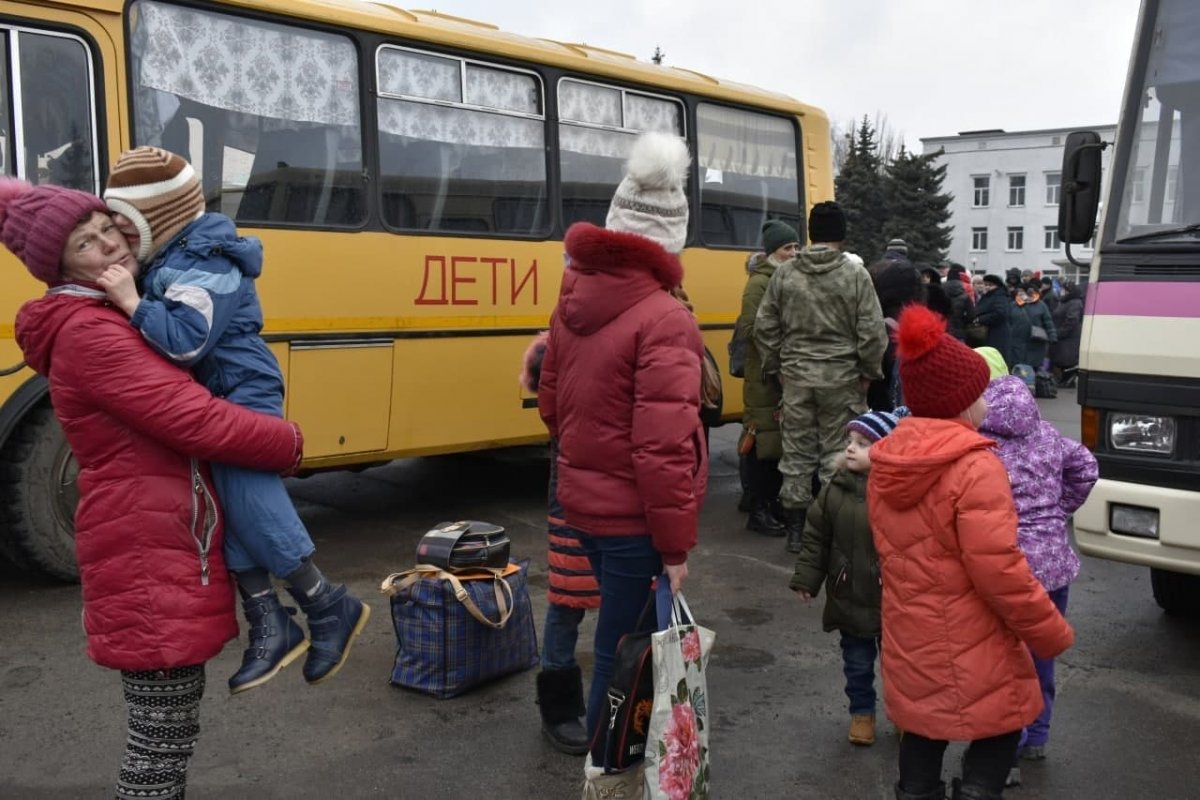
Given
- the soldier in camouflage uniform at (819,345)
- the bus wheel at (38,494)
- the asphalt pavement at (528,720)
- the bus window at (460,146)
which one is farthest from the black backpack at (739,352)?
the bus wheel at (38,494)

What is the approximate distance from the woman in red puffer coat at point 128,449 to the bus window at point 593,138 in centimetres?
554

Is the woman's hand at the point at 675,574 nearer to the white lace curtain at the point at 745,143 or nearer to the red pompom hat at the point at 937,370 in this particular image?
the red pompom hat at the point at 937,370

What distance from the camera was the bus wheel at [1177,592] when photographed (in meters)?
5.78

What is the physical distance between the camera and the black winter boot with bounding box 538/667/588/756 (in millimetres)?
4121

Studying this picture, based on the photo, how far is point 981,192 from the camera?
241 feet

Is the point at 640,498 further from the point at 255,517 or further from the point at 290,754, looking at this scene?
the point at 290,754

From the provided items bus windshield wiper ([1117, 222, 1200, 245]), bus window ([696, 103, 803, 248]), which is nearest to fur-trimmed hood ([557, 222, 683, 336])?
bus windshield wiper ([1117, 222, 1200, 245])

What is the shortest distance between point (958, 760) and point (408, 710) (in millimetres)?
2015

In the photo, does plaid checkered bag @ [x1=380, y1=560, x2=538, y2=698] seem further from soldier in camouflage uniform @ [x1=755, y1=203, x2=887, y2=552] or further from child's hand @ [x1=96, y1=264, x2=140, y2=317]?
soldier in camouflage uniform @ [x1=755, y1=203, x2=887, y2=552]

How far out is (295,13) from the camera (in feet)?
22.1

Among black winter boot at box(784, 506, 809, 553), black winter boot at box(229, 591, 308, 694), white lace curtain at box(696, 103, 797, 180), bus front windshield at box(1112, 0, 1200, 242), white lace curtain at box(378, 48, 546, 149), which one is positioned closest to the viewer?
black winter boot at box(229, 591, 308, 694)

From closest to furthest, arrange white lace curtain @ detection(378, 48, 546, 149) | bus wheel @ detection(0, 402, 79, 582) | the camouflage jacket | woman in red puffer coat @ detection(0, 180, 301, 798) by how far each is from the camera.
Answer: woman in red puffer coat @ detection(0, 180, 301, 798) < bus wheel @ detection(0, 402, 79, 582) < the camouflage jacket < white lace curtain @ detection(378, 48, 546, 149)

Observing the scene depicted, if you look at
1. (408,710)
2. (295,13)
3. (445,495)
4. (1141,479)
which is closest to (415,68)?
(295,13)

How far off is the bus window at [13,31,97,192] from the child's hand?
3.52 metres
